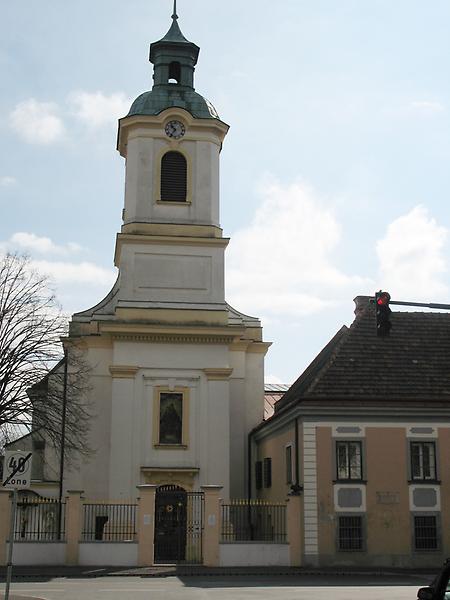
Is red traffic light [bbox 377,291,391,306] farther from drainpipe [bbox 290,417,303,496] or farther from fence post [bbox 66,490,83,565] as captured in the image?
fence post [bbox 66,490,83,565]

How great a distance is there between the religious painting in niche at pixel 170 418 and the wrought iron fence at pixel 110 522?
3750 millimetres

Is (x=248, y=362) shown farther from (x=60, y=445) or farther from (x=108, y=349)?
(x=60, y=445)

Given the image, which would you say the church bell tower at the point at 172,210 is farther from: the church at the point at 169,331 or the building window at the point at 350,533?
the building window at the point at 350,533

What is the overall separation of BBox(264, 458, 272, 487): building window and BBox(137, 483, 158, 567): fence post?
7.87 metres

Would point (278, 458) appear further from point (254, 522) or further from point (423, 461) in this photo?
point (423, 461)

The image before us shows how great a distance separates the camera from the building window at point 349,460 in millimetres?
28797

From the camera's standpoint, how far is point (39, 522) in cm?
2922

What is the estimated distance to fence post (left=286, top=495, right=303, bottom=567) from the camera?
2784cm

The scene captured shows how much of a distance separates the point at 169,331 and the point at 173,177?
7.39 m

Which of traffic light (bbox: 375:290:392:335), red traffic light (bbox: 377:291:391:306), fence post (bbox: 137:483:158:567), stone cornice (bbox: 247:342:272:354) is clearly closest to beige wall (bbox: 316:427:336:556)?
fence post (bbox: 137:483:158:567)

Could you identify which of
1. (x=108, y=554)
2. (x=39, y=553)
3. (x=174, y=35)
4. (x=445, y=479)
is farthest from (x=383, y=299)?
(x=174, y=35)

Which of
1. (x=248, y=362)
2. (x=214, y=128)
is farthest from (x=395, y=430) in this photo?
(x=214, y=128)

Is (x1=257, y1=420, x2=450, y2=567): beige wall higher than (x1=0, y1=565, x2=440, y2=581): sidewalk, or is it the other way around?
(x1=257, y1=420, x2=450, y2=567): beige wall

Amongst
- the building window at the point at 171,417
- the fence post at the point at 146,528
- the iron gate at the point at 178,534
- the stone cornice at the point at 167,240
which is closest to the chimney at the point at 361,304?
the stone cornice at the point at 167,240
